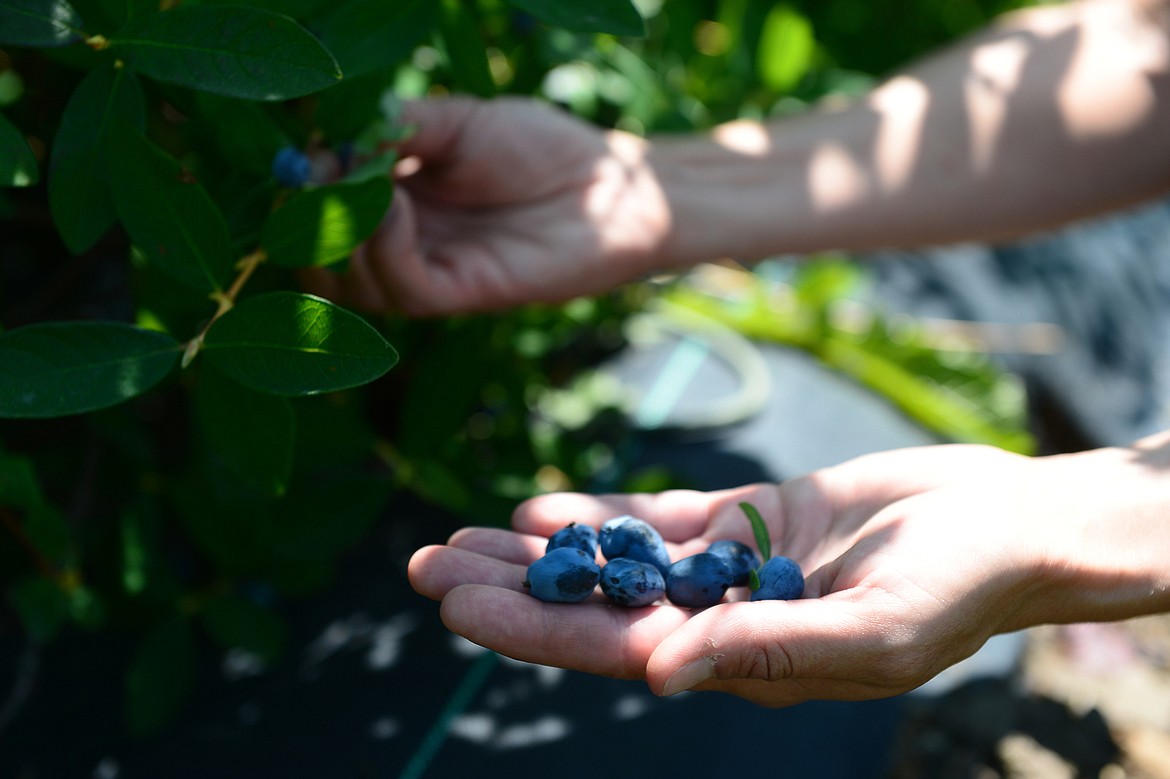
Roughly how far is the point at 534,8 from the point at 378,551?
3.19 feet

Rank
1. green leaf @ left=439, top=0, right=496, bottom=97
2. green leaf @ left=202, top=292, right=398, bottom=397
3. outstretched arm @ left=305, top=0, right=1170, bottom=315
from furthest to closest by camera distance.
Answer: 1. outstretched arm @ left=305, top=0, right=1170, bottom=315
2. green leaf @ left=439, top=0, right=496, bottom=97
3. green leaf @ left=202, top=292, right=398, bottom=397

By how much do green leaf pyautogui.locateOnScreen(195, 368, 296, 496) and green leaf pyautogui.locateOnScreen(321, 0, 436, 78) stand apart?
0.29 meters

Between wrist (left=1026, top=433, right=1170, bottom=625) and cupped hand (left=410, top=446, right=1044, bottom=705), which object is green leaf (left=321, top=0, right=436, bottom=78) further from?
wrist (left=1026, top=433, right=1170, bottom=625)

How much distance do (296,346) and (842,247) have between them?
1.21 metres

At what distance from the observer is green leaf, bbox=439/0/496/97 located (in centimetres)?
100

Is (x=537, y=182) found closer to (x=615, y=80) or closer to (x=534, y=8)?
(x=615, y=80)

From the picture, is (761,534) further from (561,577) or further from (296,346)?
(296,346)

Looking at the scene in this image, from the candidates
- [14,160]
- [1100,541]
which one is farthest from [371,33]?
[1100,541]

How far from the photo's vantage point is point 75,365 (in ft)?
2.25

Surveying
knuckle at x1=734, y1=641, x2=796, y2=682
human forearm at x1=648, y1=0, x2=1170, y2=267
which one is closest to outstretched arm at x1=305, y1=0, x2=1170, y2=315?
human forearm at x1=648, y1=0, x2=1170, y2=267

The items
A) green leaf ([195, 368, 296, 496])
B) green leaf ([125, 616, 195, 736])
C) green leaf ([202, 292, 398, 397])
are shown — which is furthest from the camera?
green leaf ([125, 616, 195, 736])

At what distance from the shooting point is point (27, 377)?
66cm

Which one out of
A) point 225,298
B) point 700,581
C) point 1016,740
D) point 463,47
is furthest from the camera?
point 1016,740

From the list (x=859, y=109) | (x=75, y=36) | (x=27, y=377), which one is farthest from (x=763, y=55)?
(x=27, y=377)
